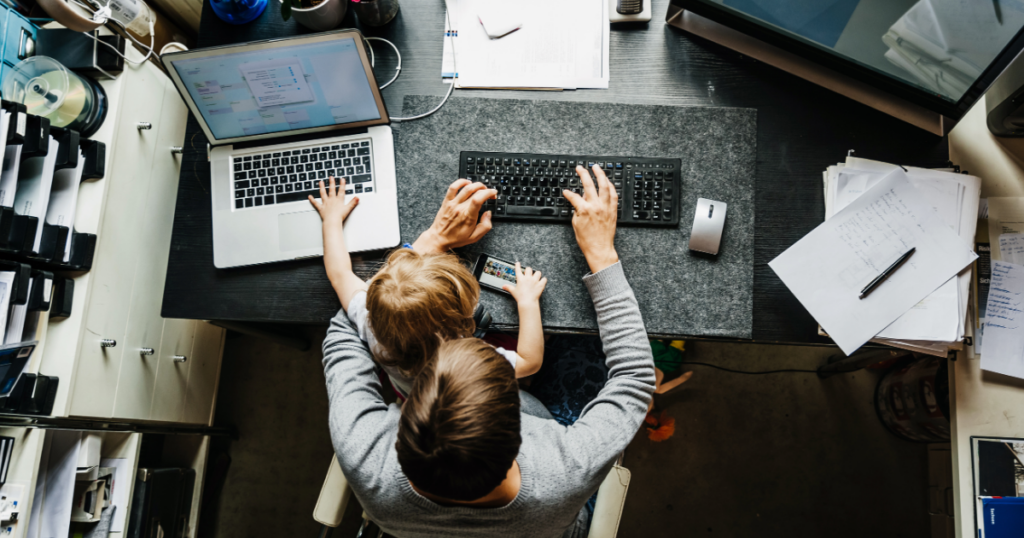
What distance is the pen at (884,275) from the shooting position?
94cm

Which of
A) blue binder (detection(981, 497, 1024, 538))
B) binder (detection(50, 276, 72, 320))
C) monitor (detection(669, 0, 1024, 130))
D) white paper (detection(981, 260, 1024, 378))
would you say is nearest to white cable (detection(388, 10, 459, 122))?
monitor (detection(669, 0, 1024, 130))

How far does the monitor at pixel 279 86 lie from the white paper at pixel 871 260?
Answer: 778mm

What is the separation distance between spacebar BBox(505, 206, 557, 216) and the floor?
2.67 feet

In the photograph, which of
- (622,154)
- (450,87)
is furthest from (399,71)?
(622,154)

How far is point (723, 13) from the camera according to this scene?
40.0 inches

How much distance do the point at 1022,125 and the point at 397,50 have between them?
113 centimetres

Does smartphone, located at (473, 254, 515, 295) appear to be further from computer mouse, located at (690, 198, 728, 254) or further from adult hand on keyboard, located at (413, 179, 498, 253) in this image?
computer mouse, located at (690, 198, 728, 254)

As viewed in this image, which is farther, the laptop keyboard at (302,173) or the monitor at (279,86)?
the laptop keyboard at (302,173)

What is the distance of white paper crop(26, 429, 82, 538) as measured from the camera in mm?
973

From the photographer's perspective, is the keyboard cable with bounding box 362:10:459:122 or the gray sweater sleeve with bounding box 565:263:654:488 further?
the keyboard cable with bounding box 362:10:459:122

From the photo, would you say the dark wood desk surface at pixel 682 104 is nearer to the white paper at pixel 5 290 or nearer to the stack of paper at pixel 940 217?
the stack of paper at pixel 940 217

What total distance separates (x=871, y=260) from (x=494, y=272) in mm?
646

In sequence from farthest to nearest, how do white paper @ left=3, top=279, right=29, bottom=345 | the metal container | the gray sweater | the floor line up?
the floor < the metal container < white paper @ left=3, top=279, right=29, bottom=345 < the gray sweater

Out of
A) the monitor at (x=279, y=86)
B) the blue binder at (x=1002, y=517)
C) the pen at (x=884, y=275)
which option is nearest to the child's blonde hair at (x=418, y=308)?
the monitor at (x=279, y=86)
